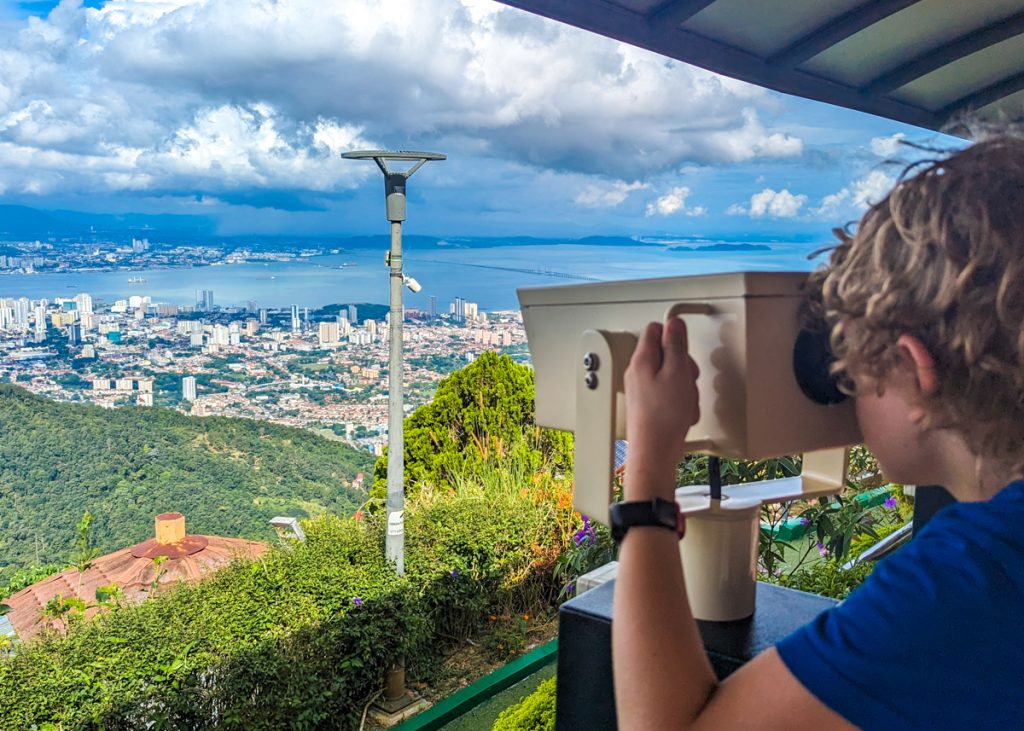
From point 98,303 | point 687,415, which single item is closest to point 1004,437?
point 687,415

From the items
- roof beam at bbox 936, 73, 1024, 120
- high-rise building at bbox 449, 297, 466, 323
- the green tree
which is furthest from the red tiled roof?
roof beam at bbox 936, 73, 1024, 120

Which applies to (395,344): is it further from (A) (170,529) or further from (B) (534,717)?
(B) (534,717)

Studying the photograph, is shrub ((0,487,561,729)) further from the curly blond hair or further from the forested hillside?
the curly blond hair

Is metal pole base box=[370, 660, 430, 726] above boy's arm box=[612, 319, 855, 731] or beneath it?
beneath

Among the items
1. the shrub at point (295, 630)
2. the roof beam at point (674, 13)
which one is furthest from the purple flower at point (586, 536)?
the roof beam at point (674, 13)

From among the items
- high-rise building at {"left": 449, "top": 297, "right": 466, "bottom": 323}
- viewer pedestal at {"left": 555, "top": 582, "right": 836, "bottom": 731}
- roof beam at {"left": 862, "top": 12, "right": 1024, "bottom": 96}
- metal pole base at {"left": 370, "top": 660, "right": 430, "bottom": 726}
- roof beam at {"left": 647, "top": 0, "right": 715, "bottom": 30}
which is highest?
roof beam at {"left": 862, "top": 12, "right": 1024, "bottom": 96}

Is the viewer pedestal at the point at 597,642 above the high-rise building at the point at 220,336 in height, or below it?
below

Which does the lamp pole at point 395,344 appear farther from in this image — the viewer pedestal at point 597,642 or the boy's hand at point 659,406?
the boy's hand at point 659,406
